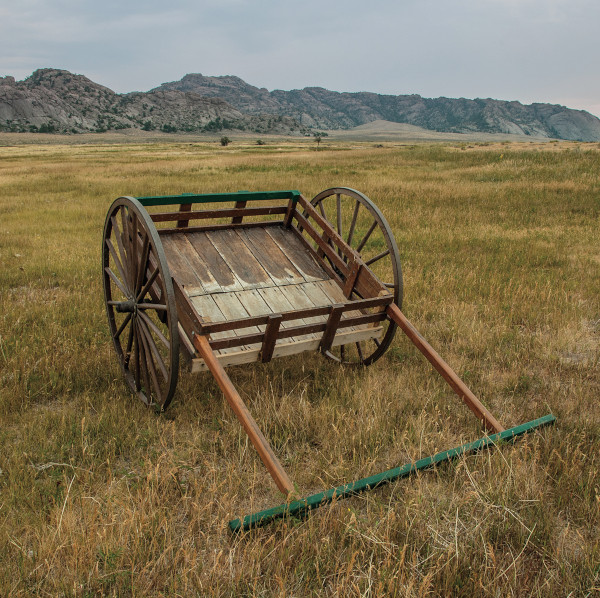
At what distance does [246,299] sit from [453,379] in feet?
5.98

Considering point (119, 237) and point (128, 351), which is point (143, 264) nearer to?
point (119, 237)

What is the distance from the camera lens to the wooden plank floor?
411 centimetres

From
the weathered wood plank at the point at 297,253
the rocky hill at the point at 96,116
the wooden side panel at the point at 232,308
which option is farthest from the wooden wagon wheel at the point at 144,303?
the rocky hill at the point at 96,116

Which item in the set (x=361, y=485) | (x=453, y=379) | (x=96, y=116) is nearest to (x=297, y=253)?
(x=453, y=379)

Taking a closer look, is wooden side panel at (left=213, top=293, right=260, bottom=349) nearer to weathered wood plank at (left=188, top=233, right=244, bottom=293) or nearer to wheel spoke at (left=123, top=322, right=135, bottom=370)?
weathered wood plank at (left=188, top=233, right=244, bottom=293)

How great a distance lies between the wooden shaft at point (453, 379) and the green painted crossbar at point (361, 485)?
148 mm

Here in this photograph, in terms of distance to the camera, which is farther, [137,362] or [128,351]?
[128,351]

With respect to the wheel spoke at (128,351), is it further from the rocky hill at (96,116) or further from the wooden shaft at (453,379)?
the rocky hill at (96,116)

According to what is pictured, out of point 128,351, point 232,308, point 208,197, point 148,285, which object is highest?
point 208,197

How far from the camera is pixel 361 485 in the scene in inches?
103

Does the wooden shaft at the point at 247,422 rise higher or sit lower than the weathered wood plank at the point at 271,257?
lower

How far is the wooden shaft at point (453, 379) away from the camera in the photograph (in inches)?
129

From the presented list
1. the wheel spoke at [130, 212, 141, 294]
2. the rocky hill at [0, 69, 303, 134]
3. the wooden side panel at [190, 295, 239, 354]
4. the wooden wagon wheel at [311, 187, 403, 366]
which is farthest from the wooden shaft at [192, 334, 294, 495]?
the rocky hill at [0, 69, 303, 134]

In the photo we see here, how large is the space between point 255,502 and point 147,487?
0.61 m
